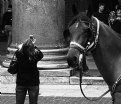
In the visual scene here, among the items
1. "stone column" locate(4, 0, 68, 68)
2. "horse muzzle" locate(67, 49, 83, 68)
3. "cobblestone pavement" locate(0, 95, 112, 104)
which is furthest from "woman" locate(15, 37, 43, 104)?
"stone column" locate(4, 0, 68, 68)

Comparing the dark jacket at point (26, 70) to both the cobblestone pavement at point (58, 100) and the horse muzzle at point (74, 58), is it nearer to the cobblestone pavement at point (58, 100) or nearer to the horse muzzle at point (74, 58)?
the cobblestone pavement at point (58, 100)

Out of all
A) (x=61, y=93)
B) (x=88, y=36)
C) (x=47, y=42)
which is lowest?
(x=61, y=93)

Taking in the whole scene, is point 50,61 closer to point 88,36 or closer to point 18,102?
point 18,102

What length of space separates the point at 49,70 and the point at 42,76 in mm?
245

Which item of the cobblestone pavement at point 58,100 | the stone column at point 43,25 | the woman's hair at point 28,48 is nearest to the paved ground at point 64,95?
the cobblestone pavement at point 58,100

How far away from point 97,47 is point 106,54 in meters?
0.14

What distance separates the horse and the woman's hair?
2.46m

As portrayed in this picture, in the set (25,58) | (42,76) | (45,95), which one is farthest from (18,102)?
(42,76)

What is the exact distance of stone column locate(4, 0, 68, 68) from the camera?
12328mm

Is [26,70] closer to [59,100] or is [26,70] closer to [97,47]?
[59,100]

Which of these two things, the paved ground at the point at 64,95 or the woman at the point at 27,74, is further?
the paved ground at the point at 64,95

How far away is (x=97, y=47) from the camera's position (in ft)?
18.2

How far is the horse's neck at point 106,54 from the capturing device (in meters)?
5.55

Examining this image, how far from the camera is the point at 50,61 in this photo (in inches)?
495
